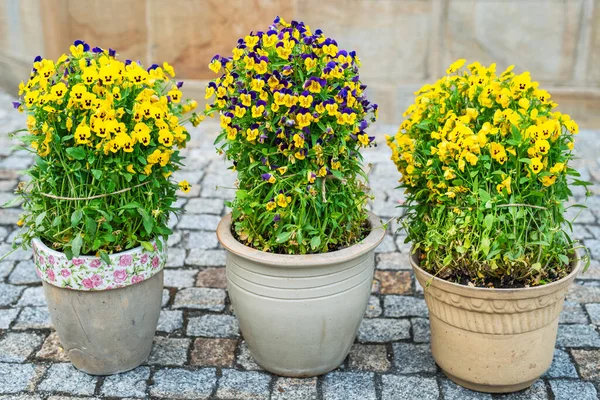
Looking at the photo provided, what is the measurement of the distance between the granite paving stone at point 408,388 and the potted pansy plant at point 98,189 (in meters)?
1.08

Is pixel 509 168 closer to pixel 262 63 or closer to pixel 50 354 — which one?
pixel 262 63

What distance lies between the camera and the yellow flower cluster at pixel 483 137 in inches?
105

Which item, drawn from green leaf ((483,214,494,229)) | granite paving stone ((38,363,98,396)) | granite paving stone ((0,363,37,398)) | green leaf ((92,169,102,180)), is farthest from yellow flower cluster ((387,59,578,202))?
granite paving stone ((0,363,37,398))

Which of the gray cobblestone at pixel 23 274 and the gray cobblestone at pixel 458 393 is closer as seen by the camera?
the gray cobblestone at pixel 458 393

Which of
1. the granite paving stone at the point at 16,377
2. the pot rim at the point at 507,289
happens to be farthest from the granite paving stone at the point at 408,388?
the granite paving stone at the point at 16,377

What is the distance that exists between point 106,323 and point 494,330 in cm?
159

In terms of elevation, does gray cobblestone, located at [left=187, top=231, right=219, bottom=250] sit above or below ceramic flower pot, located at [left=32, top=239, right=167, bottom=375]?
below

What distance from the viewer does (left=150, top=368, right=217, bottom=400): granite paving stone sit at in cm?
289

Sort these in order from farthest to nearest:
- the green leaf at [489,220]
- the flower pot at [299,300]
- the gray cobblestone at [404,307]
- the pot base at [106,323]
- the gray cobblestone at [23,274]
→ 1. the gray cobblestone at [23,274]
2. the gray cobblestone at [404,307]
3. the pot base at [106,323]
4. the flower pot at [299,300]
5. the green leaf at [489,220]

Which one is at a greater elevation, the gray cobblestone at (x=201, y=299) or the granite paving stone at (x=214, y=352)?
the granite paving stone at (x=214, y=352)

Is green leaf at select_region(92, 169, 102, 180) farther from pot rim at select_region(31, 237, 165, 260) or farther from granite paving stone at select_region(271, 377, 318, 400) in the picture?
granite paving stone at select_region(271, 377, 318, 400)

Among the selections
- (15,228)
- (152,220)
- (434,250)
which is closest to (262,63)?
(152,220)

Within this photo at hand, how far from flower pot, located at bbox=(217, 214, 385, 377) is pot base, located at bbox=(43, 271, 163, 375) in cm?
38

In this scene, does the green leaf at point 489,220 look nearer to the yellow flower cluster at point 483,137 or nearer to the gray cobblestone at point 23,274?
the yellow flower cluster at point 483,137
